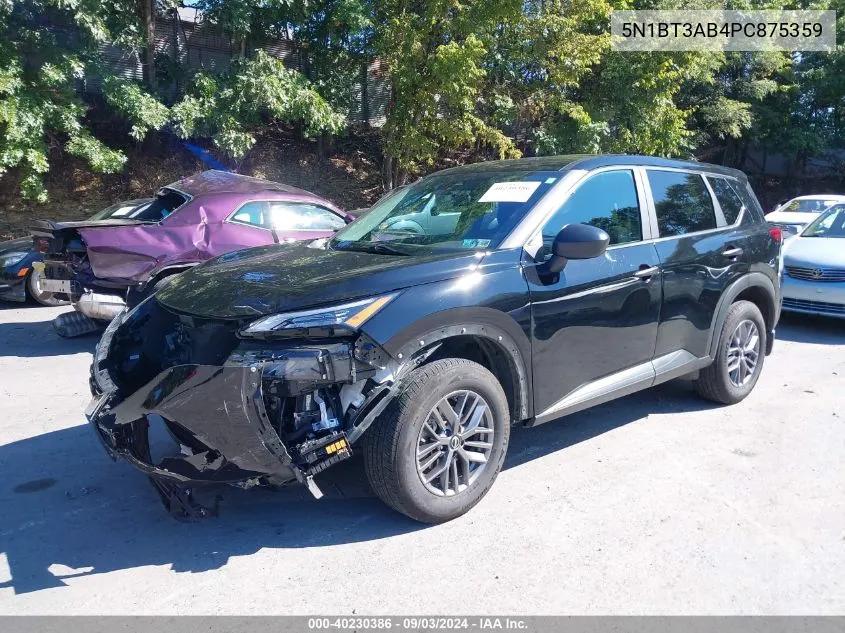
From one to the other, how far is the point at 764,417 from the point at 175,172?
13.6 m

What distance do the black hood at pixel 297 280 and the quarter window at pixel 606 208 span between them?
0.72m

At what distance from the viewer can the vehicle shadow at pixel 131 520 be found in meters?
3.21

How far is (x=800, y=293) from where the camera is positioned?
8273 millimetres

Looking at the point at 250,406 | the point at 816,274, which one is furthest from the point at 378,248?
the point at 816,274

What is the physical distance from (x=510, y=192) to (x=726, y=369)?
226 cm

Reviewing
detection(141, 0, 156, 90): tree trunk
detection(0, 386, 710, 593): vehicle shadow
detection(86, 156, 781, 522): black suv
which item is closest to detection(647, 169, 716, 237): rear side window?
detection(86, 156, 781, 522): black suv

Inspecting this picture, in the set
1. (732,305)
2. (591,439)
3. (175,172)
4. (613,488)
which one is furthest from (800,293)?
(175,172)

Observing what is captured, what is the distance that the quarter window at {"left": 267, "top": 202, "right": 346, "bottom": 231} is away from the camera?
798 cm

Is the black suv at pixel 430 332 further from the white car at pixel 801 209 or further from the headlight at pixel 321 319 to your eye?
the white car at pixel 801 209

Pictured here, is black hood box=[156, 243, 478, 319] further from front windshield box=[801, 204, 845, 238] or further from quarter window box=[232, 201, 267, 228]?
front windshield box=[801, 204, 845, 238]

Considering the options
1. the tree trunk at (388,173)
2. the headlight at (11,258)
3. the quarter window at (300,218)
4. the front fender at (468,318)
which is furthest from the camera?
the tree trunk at (388,173)

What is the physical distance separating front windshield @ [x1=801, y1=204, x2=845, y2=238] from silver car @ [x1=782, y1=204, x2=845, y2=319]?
0.02 meters

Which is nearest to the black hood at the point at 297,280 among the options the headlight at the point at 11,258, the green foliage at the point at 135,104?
the headlight at the point at 11,258
